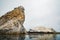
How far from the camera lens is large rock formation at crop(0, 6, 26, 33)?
531 centimetres

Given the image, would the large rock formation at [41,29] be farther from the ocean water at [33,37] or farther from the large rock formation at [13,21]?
the large rock formation at [13,21]

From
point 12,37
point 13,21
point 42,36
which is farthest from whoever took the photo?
point 13,21

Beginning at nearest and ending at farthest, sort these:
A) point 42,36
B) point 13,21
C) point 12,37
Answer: point 12,37
point 42,36
point 13,21

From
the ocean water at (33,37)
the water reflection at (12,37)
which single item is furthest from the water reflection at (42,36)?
the water reflection at (12,37)

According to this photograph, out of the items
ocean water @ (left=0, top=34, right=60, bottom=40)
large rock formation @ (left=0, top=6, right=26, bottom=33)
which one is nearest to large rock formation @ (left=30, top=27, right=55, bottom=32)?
ocean water @ (left=0, top=34, right=60, bottom=40)

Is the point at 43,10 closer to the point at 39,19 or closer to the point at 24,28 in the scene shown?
the point at 39,19

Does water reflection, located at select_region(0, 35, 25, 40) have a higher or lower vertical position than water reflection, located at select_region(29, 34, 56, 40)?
higher

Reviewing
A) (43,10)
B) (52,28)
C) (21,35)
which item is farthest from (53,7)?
(21,35)

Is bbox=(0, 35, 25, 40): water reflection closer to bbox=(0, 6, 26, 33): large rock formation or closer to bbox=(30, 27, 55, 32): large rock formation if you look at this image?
bbox=(0, 6, 26, 33): large rock formation

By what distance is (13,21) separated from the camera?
212 inches

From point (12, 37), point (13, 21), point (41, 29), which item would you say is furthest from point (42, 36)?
point (13, 21)

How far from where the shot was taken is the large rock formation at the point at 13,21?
5312mm

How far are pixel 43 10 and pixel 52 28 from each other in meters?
0.66

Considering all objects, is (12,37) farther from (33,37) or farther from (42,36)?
(42,36)
